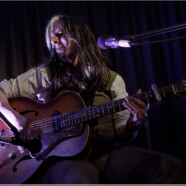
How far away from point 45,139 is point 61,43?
0.83 meters

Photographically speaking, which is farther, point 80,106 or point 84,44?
point 84,44

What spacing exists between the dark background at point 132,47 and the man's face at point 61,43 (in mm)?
894

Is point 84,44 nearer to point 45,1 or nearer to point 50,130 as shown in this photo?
point 50,130

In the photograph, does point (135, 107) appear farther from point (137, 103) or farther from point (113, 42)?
point (113, 42)

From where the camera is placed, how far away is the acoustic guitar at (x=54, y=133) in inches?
57.7

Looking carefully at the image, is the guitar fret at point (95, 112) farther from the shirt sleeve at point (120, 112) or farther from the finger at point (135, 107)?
the shirt sleeve at point (120, 112)

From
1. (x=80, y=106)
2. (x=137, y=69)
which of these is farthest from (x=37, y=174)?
(x=137, y=69)

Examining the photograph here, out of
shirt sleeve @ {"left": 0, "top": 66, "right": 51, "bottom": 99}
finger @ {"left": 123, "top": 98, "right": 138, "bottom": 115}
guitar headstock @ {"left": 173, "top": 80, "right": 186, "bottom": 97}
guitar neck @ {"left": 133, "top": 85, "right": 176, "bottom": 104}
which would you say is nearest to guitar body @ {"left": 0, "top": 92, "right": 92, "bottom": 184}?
shirt sleeve @ {"left": 0, "top": 66, "right": 51, "bottom": 99}

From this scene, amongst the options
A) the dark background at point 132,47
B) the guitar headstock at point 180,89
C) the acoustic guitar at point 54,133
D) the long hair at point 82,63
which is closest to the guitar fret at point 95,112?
the acoustic guitar at point 54,133

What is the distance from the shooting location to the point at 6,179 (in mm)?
1538

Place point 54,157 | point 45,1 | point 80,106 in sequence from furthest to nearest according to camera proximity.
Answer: point 45,1 → point 80,106 → point 54,157

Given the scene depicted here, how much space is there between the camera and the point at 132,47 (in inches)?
112

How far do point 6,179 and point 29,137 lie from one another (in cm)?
32

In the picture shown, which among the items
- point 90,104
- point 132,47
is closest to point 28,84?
point 90,104
